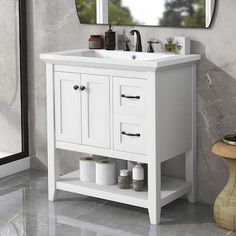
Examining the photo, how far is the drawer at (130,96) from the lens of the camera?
342cm

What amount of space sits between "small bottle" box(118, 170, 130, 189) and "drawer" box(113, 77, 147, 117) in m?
0.37

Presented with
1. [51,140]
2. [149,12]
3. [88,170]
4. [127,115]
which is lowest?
[88,170]

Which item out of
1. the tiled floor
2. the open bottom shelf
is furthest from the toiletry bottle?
the tiled floor

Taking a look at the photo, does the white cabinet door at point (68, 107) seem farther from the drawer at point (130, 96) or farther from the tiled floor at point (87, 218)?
the tiled floor at point (87, 218)

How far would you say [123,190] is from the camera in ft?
12.0

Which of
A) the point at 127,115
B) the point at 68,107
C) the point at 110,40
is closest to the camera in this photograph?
the point at 127,115

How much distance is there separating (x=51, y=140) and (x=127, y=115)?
1.98ft

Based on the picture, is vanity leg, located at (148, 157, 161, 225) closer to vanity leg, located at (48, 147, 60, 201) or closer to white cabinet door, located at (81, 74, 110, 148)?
white cabinet door, located at (81, 74, 110, 148)

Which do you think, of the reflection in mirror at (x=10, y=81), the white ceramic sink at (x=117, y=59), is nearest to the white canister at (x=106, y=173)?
the white ceramic sink at (x=117, y=59)

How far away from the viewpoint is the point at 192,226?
11.4ft

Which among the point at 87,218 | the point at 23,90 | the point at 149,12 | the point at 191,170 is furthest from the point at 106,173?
the point at 23,90

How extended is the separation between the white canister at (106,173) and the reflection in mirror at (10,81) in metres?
1.00

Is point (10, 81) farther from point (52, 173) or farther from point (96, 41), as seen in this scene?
point (52, 173)

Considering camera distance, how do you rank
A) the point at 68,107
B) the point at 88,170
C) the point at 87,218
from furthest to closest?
the point at 88,170
the point at 68,107
the point at 87,218
